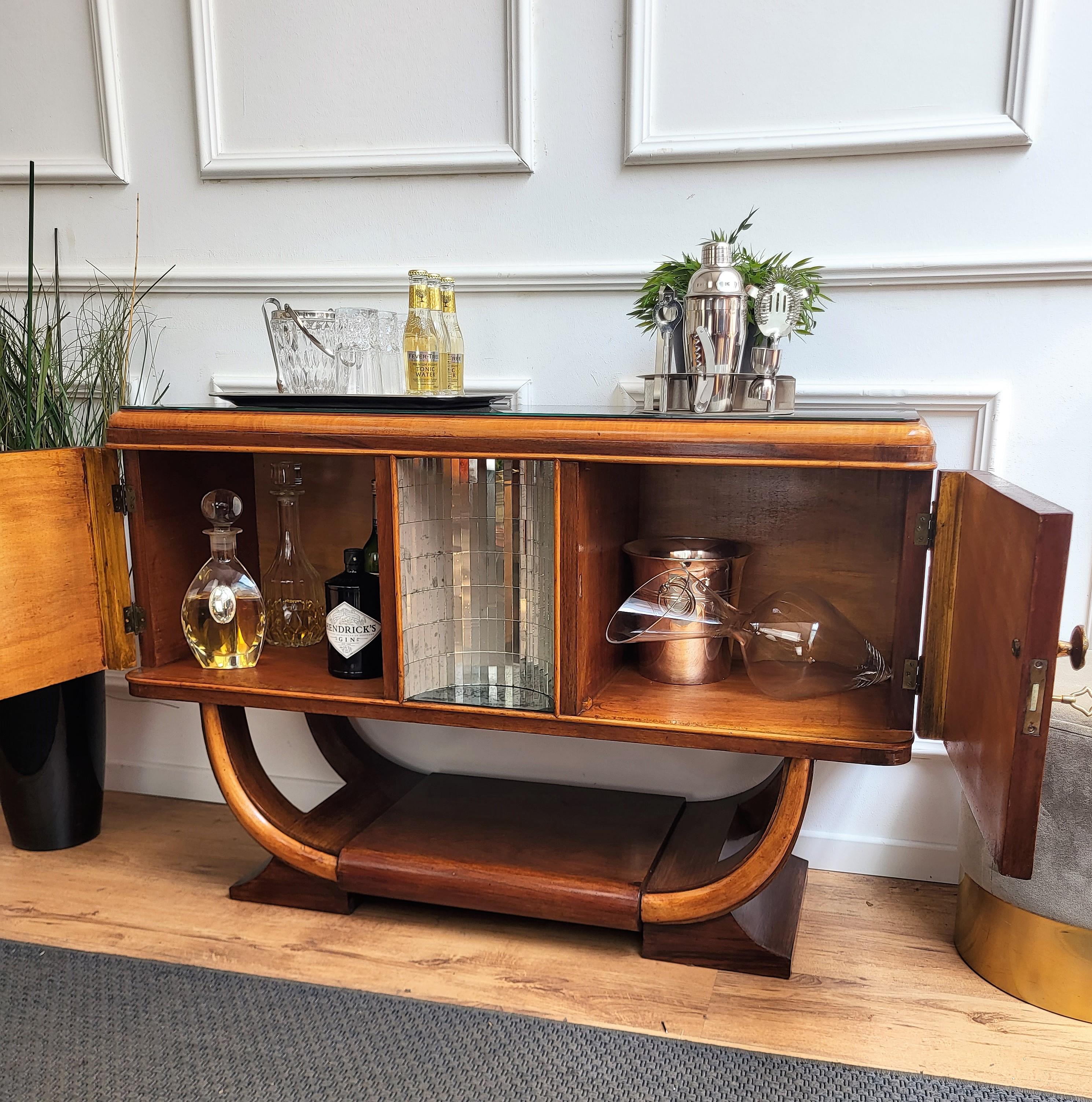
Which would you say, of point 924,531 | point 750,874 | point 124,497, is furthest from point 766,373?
point 124,497

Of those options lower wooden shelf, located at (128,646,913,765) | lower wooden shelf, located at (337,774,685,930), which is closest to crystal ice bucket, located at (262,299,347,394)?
lower wooden shelf, located at (128,646,913,765)

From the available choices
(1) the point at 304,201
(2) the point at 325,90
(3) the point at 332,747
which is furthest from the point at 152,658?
(2) the point at 325,90

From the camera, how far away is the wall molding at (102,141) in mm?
1589

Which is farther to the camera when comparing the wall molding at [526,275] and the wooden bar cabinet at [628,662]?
the wall molding at [526,275]

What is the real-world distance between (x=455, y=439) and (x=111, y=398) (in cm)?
82

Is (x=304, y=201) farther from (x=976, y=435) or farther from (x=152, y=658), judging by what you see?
(x=976, y=435)

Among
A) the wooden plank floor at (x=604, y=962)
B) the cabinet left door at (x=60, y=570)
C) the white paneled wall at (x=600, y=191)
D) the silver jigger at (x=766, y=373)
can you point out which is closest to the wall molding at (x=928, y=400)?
the white paneled wall at (x=600, y=191)

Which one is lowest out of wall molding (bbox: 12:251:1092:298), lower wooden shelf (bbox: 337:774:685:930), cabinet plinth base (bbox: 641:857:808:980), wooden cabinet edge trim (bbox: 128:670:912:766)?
cabinet plinth base (bbox: 641:857:808:980)

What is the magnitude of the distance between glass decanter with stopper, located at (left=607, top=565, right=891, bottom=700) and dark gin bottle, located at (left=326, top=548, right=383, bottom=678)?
1.08ft

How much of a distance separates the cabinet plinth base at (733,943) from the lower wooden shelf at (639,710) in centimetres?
23

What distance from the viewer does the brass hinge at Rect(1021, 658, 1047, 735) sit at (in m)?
0.84

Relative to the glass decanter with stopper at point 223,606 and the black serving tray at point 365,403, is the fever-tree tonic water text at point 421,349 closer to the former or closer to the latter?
the black serving tray at point 365,403

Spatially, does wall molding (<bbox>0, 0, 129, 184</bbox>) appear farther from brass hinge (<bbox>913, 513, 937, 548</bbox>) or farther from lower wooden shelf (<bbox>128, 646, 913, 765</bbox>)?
brass hinge (<bbox>913, 513, 937, 548</bbox>)

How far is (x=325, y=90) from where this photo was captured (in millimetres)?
1533
